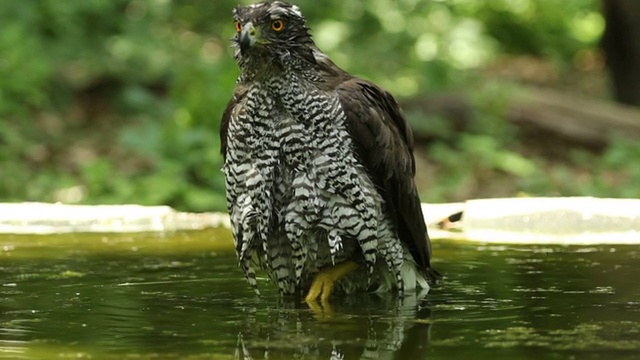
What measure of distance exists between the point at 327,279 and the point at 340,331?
120 cm

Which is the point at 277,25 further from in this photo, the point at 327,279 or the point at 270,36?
the point at 327,279

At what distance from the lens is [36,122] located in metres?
12.3

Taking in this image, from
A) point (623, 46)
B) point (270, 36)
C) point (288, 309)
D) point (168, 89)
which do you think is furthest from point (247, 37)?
point (623, 46)

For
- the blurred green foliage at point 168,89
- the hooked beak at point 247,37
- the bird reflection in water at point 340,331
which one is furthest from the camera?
the blurred green foliage at point 168,89

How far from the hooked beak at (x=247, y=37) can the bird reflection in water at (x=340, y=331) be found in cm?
113

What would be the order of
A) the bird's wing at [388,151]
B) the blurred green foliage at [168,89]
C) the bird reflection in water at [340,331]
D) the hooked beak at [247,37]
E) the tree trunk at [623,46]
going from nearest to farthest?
the bird reflection in water at [340,331] → the hooked beak at [247,37] → the bird's wing at [388,151] → the blurred green foliage at [168,89] → the tree trunk at [623,46]

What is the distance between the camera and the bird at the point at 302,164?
494cm

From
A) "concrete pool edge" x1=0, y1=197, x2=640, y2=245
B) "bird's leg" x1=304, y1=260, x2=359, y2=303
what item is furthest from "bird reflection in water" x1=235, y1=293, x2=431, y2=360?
"concrete pool edge" x1=0, y1=197, x2=640, y2=245

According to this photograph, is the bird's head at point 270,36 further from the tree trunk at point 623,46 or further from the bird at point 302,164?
the tree trunk at point 623,46

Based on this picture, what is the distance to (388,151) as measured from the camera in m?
5.20

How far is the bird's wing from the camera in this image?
5.09m

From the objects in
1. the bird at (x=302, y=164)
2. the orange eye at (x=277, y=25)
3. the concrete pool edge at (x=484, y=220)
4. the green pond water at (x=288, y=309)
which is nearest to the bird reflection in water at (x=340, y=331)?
the green pond water at (x=288, y=309)

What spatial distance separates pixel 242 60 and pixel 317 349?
1.83 m

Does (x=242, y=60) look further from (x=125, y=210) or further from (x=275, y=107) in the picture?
(x=125, y=210)
